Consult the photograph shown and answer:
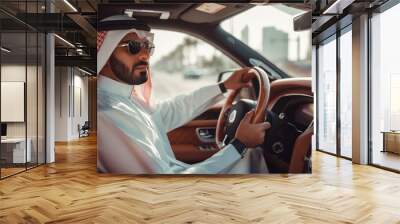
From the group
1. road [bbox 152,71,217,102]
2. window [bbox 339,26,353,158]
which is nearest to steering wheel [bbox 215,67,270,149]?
road [bbox 152,71,217,102]

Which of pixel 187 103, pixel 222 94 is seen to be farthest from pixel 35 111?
pixel 222 94

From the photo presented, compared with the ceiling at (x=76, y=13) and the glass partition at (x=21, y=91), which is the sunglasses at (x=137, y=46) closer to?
the ceiling at (x=76, y=13)

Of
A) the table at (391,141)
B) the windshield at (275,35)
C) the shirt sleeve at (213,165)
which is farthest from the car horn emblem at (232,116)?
the table at (391,141)

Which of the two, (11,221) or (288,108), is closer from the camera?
(11,221)

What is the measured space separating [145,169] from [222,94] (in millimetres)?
1795

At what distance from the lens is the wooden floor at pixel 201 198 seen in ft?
12.7

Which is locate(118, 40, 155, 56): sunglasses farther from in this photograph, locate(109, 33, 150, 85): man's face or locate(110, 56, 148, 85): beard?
locate(110, 56, 148, 85): beard

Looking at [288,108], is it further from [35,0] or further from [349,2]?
[35,0]

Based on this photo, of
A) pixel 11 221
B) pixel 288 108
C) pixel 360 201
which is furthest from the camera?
pixel 288 108

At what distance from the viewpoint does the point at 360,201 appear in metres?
4.52

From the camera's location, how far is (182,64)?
6.42m

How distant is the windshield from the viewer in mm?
6309

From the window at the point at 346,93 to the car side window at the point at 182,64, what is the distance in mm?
3732

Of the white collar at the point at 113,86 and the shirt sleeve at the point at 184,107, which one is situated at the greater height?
the white collar at the point at 113,86
